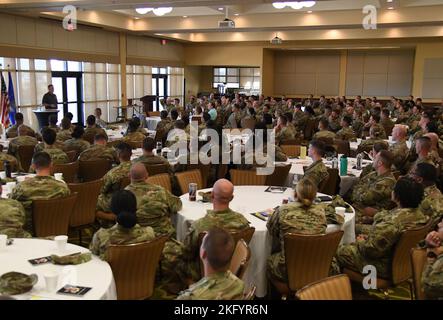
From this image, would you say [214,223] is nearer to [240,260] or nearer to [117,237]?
[240,260]

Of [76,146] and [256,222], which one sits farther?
[76,146]

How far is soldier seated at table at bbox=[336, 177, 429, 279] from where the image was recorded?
402 centimetres

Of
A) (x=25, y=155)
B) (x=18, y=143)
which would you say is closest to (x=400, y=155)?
(x=25, y=155)

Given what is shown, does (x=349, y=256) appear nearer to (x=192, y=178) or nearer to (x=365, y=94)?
(x=192, y=178)

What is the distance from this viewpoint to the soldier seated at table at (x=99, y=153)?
7.35m

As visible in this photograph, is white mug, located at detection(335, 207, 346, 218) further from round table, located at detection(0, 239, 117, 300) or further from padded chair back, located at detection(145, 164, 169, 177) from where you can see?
padded chair back, located at detection(145, 164, 169, 177)

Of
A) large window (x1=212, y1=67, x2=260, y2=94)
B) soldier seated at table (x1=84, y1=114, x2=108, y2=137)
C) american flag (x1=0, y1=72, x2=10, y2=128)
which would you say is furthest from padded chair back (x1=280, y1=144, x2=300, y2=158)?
large window (x1=212, y1=67, x2=260, y2=94)

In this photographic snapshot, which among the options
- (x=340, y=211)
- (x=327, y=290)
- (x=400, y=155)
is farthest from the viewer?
(x=400, y=155)

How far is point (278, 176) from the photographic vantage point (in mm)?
6703

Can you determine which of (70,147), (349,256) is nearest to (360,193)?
(349,256)

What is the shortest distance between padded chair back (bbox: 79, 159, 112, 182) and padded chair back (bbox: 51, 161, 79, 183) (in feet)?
0.40

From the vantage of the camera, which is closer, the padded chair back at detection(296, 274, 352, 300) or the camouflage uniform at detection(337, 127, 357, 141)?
the padded chair back at detection(296, 274, 352, 300)

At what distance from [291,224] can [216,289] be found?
5.03 ft

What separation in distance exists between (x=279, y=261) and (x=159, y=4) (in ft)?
26.6
